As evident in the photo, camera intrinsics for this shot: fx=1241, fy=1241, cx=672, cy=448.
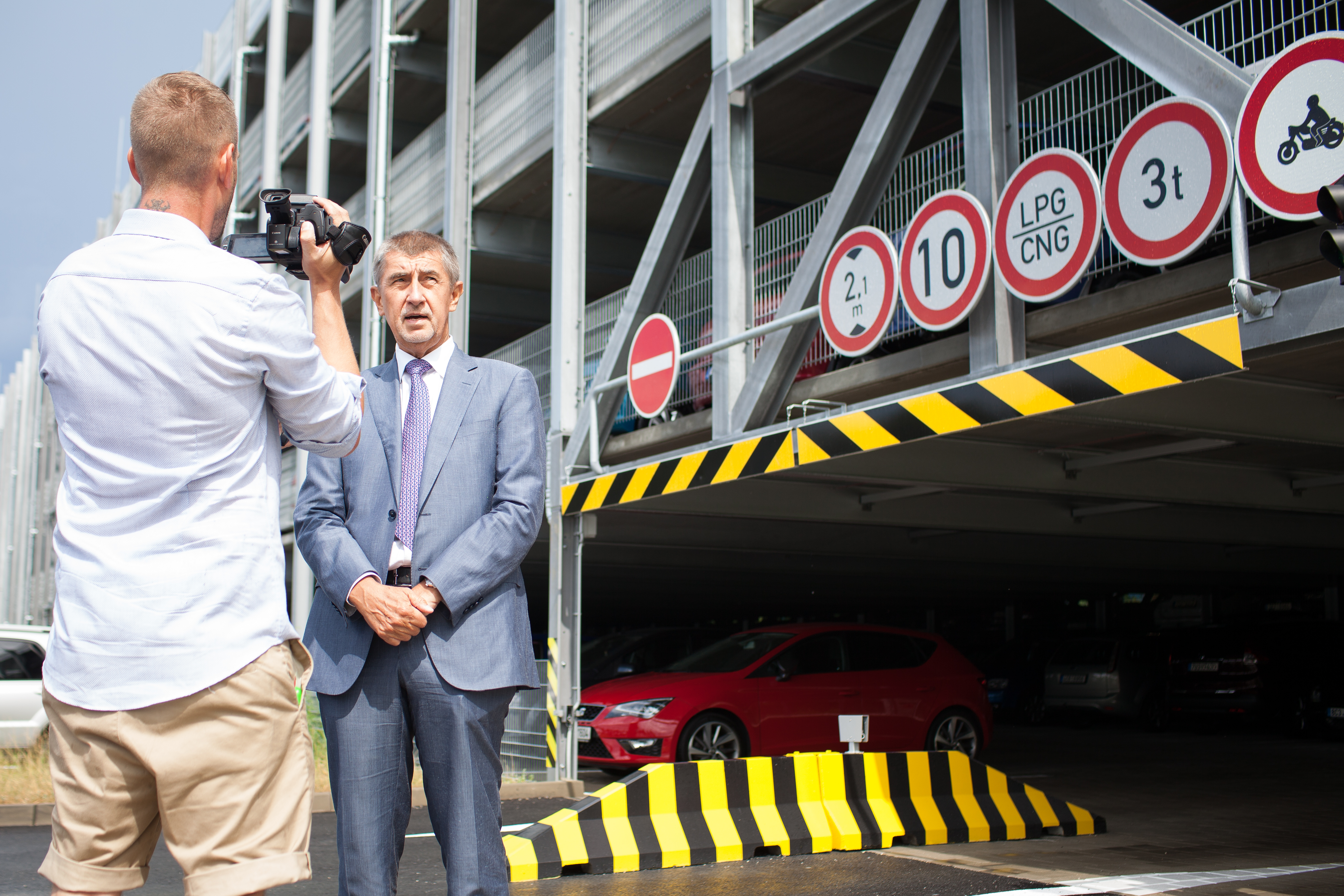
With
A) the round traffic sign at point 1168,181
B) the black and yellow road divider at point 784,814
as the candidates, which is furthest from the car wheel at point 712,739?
the round traffic sign at point 1168,181

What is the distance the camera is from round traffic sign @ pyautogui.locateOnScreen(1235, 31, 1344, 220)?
522cm

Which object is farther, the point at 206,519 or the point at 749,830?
the point at 749,830

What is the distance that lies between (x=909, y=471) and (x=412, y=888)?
15.2ft

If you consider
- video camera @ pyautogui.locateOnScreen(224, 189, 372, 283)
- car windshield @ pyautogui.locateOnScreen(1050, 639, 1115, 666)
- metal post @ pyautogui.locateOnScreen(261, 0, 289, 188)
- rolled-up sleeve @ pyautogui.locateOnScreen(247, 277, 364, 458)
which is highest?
metal post @ pyautogui.locateOnScreen(261, 0, 289, 188)

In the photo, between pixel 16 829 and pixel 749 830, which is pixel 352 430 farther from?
pixel 16 829

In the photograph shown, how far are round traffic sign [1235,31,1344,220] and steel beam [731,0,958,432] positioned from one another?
324 cm

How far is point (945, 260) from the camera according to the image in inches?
298

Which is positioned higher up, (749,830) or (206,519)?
(206,519)

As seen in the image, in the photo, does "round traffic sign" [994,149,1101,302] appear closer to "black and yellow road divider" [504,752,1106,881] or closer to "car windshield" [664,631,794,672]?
"black and yellow road divider" [504,752,1106,881]

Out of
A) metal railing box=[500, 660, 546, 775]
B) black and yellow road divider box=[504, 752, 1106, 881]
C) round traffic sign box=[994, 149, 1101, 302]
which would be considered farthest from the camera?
metal railing box=[500, 660, 546, 775]

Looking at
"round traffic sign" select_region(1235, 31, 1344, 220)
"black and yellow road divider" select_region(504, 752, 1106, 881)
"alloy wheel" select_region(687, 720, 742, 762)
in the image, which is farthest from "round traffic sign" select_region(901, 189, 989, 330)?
"alloy wheel" select_region(687, 720, 742, 762)

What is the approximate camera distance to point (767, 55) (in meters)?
10.3

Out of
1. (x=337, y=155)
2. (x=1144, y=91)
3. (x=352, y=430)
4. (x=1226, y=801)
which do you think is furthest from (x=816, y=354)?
(x=337, y=155)

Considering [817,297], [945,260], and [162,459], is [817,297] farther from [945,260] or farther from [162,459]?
[162,459]
